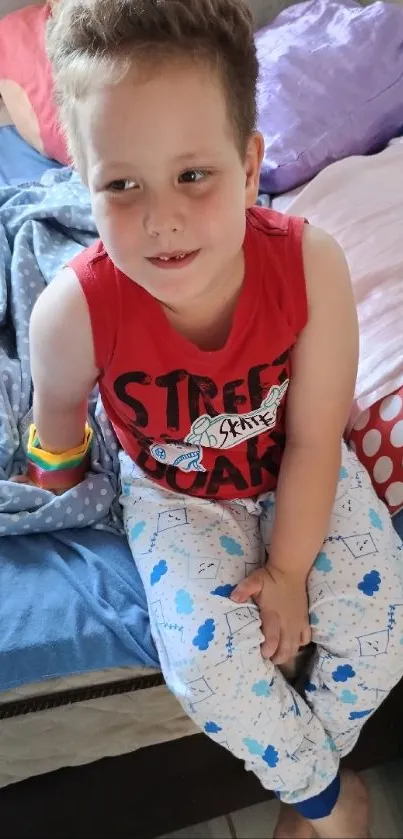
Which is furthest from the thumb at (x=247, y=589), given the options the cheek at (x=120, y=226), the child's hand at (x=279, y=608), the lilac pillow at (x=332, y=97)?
the lilac pillow at (x=332, y=97)

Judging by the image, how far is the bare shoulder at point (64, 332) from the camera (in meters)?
0.75

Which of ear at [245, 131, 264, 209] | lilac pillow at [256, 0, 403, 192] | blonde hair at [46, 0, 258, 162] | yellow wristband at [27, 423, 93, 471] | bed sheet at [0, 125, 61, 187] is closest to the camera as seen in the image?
blonde hair at [46, 0, 258, 162]

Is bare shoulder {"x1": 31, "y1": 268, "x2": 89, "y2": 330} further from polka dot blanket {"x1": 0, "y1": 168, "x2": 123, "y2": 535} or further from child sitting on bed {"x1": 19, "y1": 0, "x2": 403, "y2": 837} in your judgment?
polka dot blanket {"x1": 0, "y1": 168, "x2": 123, "y2": 535}

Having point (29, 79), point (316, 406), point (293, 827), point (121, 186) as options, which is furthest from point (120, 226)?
point (29, 79)

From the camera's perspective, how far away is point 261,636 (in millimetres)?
777

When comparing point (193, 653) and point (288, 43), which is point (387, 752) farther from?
point (288, 43)

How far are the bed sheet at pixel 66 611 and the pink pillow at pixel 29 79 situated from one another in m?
0.84

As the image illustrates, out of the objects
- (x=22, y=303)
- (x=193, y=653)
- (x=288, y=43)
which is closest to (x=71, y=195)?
(x=22, y=303)

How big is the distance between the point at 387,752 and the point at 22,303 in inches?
30.5

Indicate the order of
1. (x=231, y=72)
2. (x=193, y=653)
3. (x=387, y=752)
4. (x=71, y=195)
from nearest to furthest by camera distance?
1. (x=231, y=72)
2. (x=193, y=653)
3. (x=387, y=752)
4. (x=71, y=195)

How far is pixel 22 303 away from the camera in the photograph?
1.06 meters

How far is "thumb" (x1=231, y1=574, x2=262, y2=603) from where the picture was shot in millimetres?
771

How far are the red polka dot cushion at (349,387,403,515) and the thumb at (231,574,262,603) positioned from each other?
19cm

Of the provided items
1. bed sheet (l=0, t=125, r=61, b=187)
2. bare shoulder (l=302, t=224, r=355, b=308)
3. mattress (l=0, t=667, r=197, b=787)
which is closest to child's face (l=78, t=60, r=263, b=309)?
bare shoulder (l=302, t=224, r=355, b=308)
